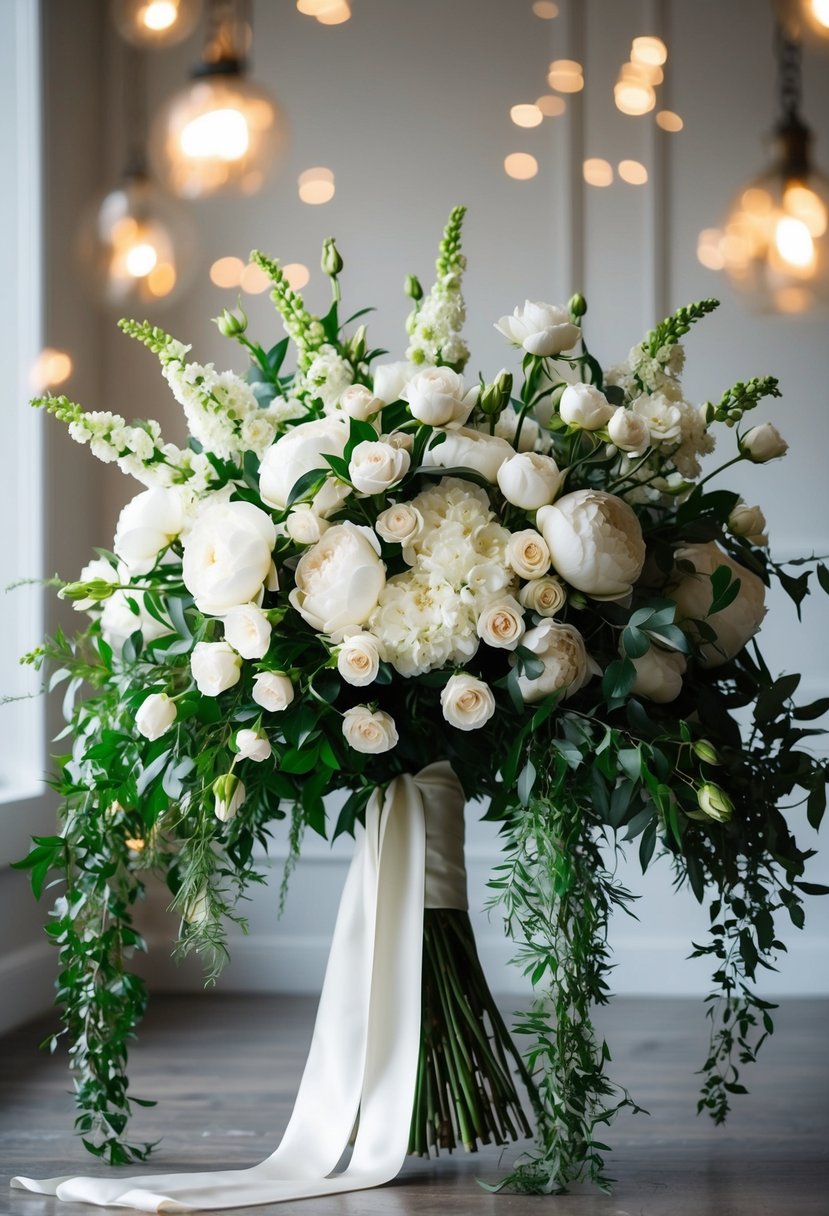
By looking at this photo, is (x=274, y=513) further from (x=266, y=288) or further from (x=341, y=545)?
(x=266, y=288)

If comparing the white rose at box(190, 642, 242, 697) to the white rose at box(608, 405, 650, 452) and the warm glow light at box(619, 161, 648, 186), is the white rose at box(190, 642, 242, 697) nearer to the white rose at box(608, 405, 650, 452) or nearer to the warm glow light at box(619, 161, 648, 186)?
the white rose at box(608, 405, 650, 452)

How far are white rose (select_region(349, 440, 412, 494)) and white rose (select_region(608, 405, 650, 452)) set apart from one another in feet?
0.58

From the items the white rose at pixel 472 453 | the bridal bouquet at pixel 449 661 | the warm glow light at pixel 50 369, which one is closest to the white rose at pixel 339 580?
the bridal bouquet at pixel 449 661

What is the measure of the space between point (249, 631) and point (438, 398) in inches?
9.9

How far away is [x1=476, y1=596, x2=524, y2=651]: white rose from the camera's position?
0.96m

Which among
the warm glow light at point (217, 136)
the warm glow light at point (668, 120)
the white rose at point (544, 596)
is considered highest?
the warm glow light at point (668, 120)

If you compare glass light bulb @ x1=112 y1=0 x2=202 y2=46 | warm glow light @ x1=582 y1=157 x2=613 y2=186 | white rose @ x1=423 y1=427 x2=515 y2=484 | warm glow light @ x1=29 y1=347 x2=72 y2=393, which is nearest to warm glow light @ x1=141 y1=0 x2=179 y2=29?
glass light bulb @ x1=112 y1=0 x2=202 y2=46

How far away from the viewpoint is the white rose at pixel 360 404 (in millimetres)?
1012

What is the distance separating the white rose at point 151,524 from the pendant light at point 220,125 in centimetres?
116

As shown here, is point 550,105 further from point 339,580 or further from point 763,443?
point 339,580

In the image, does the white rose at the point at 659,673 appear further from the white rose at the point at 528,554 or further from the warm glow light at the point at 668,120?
the warm glow light at the point at 668,120

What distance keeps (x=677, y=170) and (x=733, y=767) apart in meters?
1.44

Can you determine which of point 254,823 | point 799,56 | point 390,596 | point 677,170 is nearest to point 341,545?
point 390,596

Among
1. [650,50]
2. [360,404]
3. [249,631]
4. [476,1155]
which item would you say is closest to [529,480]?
[360,404]
